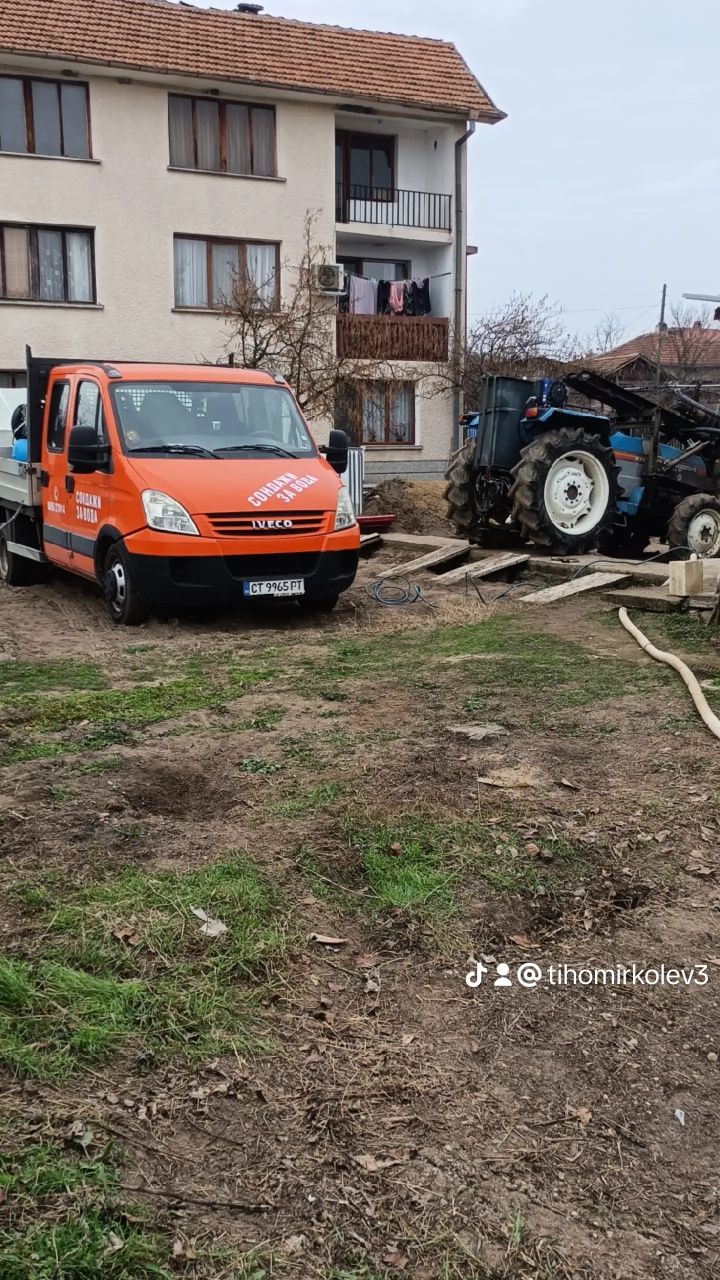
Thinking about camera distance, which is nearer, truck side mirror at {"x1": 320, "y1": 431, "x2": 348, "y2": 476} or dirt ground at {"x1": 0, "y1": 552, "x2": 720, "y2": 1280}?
dirt ground at {"x1": 0, "y1": 552, "x2": 720, "y2": 1280}

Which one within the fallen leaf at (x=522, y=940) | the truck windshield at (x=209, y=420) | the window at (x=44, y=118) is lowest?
the fallen leaf at (x=522, y=940)

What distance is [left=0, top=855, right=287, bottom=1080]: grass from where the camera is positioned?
8.73 feet

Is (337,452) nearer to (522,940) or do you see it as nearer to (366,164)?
(522,940)

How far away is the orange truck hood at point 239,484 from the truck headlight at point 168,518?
67mm

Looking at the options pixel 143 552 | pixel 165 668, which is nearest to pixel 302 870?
pixel 165 668

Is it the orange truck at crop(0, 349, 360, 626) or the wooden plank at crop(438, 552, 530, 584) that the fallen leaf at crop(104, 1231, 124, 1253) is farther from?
the wooden plank at crop(438, 552, 530, 584)

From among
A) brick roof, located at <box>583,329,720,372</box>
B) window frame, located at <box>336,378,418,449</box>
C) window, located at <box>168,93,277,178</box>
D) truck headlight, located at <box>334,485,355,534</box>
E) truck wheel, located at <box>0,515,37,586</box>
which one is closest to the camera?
truck headlight, located at <box>334,485,355,534</box>

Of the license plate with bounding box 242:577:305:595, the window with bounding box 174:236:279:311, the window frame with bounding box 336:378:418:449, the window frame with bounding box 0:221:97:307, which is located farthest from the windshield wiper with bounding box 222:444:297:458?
the window with bounding box 174:236:279:311

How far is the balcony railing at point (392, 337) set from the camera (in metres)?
26.8

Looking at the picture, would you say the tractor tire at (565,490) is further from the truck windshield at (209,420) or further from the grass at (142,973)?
the grass at (142,973)

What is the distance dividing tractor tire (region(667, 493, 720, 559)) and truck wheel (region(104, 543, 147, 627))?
20.6ft

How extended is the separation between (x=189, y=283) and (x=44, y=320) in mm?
3580

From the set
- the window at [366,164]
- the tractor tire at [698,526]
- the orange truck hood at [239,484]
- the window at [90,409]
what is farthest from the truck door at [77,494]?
the window at [366,164]

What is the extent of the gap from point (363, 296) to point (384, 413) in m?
2.97
